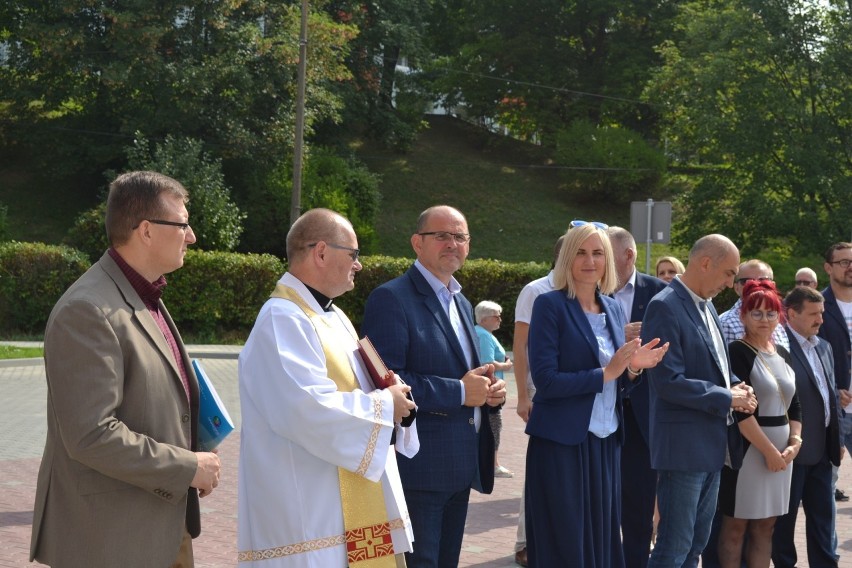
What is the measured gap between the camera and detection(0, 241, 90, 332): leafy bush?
2423 centimetres

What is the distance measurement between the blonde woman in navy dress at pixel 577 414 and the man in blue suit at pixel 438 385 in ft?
1.03

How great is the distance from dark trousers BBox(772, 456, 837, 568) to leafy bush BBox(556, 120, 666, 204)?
123 feet

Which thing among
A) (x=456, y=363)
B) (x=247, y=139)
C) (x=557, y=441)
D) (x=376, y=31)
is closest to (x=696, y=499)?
(x=557, y=441)

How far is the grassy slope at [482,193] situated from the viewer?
39781mm

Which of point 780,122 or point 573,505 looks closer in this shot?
point 573,505

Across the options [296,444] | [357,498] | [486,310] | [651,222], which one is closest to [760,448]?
[357,498]

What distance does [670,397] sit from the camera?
5.70 meters

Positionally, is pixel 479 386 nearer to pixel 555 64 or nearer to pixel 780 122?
pixel 780 122

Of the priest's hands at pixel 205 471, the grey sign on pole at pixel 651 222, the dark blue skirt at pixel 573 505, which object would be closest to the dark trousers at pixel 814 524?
the dark blue skirt at pixel 573 505

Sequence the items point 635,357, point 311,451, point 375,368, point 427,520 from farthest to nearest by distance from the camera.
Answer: point 635,357 < point 427,520 < point 375,368 < point 311,451

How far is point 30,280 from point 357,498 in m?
22.0

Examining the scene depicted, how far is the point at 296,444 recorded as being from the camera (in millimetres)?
3916

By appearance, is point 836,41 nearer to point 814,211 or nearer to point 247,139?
point 814,211

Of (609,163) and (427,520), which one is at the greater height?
(609,163)
